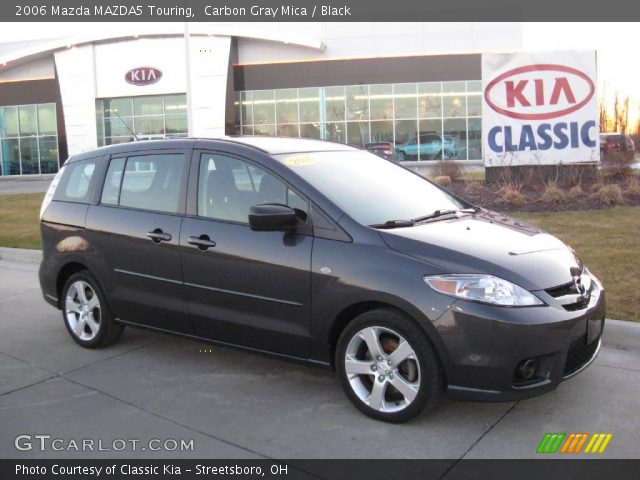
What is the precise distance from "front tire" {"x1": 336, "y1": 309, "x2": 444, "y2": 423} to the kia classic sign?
953 cm

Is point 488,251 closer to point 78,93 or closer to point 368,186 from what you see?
point 368,186

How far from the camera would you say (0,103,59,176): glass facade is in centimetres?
4122

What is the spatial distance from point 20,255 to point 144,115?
30.5m

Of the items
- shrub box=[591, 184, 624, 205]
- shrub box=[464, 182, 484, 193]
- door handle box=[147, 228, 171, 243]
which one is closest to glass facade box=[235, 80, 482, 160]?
shrub box=[464, 182, 484, 193]

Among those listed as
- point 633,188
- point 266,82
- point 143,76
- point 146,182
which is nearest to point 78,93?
point 143,76

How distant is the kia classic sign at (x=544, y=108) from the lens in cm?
1240

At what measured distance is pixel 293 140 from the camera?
17.1 ft

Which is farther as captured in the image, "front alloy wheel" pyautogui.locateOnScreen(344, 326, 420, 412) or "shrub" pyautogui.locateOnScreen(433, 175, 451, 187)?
"shrub" pyautogui.locateOnScreen(433, 175, 451, 187)

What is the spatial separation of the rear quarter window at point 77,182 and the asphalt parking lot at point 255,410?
4.36 ft

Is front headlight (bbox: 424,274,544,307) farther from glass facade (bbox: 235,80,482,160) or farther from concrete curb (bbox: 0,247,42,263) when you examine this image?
glass facade (bbox: 235,80,482,160)

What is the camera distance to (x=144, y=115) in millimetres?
39531

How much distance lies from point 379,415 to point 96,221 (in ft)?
9.48

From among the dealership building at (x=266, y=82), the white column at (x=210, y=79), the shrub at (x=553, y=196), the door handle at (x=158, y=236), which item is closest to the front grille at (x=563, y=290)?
the door handle at (x=158, y=236)

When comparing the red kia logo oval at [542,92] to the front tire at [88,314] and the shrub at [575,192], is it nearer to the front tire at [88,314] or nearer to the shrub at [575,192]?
the shrub at [575,192]
